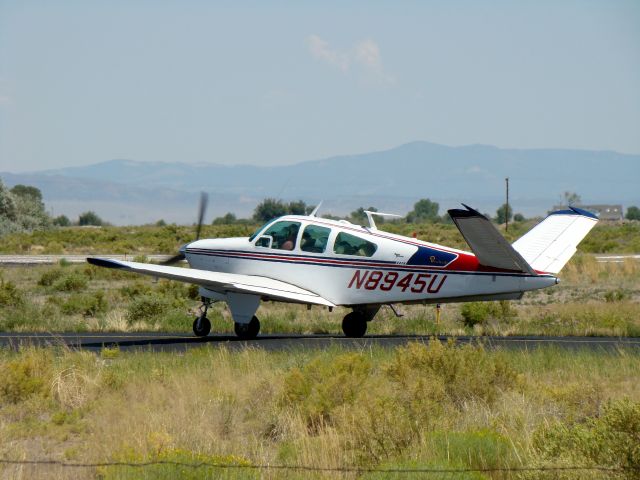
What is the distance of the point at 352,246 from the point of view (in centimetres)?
2083

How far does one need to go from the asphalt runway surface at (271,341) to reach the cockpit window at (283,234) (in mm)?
1848

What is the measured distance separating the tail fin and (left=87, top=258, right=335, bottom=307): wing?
3924 mm

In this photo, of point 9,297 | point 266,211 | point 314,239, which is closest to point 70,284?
point 9,297

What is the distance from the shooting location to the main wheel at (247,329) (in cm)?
2117

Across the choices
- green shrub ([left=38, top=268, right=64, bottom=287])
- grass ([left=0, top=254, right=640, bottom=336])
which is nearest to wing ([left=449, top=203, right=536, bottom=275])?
grass ([left=0, top=254, right=640, bottom=336])

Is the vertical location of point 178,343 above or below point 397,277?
below

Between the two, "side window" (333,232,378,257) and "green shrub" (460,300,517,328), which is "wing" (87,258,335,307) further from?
"green shrub" (460,300,517,328)

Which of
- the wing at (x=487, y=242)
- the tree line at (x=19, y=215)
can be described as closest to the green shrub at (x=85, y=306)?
the wing at (x=487, y=242)

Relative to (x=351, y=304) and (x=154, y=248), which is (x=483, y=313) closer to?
(x=351, y=304)

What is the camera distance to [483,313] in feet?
85.0

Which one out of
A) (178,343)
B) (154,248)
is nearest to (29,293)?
(178,343)

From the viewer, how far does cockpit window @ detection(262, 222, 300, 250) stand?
21.5m

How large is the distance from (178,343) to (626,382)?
9.30m

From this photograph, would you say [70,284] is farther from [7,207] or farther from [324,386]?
[7,207]
